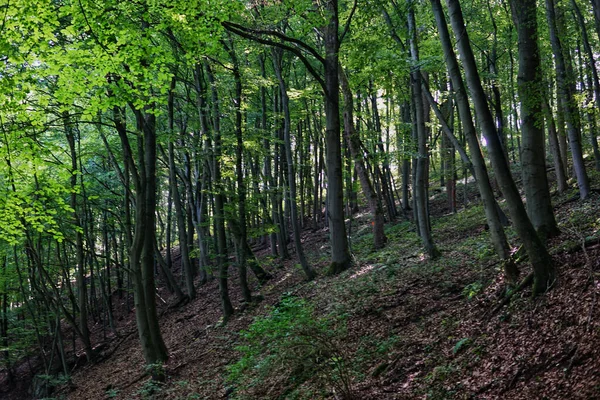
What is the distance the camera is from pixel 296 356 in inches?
224

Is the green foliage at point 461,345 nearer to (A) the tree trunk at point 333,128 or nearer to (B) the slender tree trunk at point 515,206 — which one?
(B) the slender tree trunk at point 515,206

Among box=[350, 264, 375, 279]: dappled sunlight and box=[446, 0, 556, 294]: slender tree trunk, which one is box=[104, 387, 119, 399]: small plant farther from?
box=[446, 0, 556, 294]: slender tree trunk

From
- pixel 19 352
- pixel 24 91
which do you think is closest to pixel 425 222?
pixel 24 91

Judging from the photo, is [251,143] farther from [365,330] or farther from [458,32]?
[458,32]

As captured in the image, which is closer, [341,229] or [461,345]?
[461,345]

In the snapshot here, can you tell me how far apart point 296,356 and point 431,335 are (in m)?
2.07

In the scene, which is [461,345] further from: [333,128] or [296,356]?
[333,128]

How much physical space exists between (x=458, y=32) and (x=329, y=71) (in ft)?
21.3

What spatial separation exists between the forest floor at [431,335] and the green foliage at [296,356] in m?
0.05

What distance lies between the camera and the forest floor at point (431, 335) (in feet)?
14.8

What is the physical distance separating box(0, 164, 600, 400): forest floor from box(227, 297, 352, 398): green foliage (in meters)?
0.05

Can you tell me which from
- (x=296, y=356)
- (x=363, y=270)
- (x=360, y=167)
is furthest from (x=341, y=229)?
(x=296, y=356)

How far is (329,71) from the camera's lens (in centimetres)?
1199

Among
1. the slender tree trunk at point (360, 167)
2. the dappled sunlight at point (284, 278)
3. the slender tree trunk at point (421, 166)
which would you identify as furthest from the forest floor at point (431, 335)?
the slender tree trunk at point (360, 167)
